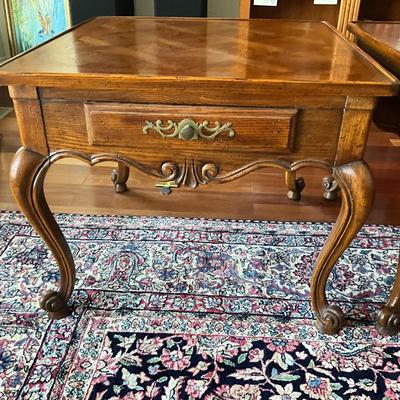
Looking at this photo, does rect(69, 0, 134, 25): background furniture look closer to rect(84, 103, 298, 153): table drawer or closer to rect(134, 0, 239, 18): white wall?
rect(134, 0, 239, 18): white wall

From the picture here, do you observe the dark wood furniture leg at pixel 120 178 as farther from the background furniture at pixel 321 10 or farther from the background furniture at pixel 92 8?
the background furniture at pixel 321 10

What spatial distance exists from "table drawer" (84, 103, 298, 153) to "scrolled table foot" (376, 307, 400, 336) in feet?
1.64

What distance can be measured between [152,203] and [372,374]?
93 cm

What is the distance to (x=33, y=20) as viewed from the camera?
9.12 feet

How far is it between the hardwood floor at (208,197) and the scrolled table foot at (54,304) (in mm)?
509

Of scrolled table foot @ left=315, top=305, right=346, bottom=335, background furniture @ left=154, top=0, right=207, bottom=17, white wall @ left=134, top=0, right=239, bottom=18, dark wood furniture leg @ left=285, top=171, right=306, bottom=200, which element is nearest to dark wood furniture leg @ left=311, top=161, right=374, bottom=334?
scrolled table foot @ left=315, top=305, right=346, bottom=335

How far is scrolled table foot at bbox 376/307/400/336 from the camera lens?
1.11 meters

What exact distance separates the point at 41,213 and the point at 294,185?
966 mm

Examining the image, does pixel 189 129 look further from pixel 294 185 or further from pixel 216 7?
pixel 216 7

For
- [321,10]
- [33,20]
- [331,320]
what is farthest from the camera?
[33,20]

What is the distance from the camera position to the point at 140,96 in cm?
87

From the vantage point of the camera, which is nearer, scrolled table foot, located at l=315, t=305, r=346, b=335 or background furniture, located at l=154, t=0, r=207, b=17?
scrolled table foot, located at l=315, t=305, r=346, b=335

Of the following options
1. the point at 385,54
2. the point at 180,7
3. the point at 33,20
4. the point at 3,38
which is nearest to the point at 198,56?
the point at 385,54

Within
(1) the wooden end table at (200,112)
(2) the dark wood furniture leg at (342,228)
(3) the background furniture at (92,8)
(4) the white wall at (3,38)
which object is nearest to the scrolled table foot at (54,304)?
(1) the wooden end table at (200,112)
